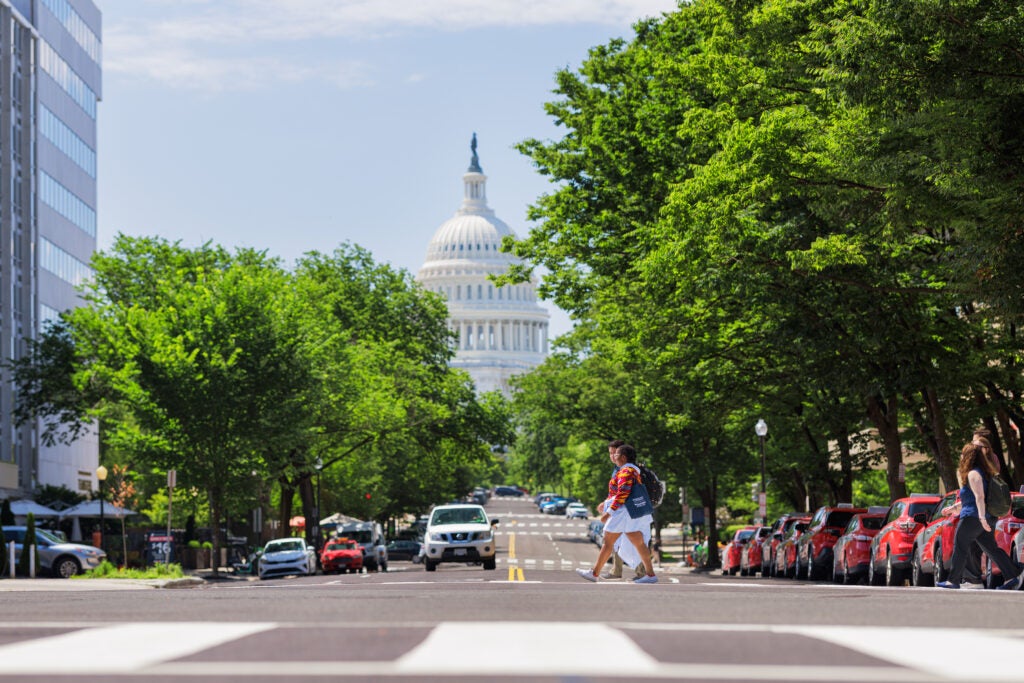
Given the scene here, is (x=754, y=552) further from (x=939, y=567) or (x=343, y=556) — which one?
(x=939, y=567)

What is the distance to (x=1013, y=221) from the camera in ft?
68.9

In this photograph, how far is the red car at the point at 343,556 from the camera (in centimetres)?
4969

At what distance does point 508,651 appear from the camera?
820 centimetres

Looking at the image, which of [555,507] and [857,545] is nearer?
[857,545]

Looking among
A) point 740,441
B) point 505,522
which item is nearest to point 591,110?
point 740,441

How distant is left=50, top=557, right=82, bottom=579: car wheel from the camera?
4306 cm

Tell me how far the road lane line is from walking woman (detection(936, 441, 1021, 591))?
1120cm

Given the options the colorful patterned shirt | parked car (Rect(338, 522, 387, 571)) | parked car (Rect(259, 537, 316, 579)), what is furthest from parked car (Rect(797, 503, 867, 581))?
parked car (Rect(338, 522, 387, 571))

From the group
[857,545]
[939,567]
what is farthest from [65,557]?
[939,567]

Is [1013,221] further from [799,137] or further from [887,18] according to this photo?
[799,137]

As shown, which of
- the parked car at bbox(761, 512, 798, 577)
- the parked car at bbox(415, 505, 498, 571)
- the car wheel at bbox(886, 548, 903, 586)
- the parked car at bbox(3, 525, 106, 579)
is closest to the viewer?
the car wheel at bbox(886, 548, 903, 586)

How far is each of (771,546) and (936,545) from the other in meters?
16.2

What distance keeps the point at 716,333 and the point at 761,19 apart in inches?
431

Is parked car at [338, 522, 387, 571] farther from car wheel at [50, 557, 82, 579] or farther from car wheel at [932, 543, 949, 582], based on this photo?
car wheel at [932, 543, 949, 582]
